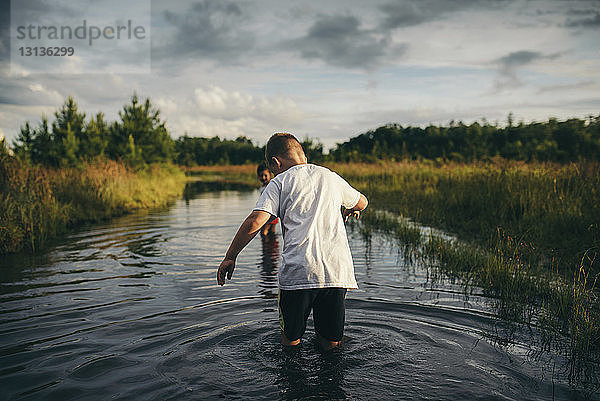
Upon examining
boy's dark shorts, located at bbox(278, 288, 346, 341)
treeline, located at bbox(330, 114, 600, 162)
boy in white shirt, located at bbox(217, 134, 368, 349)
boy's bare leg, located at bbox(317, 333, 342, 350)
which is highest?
treeline, located at bbox(330, 114, 600, 162)

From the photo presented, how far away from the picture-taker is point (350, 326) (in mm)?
4988

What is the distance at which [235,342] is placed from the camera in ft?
15.0

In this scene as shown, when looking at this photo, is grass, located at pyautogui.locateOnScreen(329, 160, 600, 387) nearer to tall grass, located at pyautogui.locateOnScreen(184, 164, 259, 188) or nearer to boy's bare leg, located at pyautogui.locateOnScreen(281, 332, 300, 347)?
boy's bare leg, located at pyautogui.locateOnScreen(281, 332, 300, 347)

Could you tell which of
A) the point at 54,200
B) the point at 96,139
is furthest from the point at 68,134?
the point at 54,200

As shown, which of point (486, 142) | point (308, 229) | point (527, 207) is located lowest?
point (527, 207)

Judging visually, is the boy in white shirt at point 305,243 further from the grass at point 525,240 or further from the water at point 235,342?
the grass at point 525,240

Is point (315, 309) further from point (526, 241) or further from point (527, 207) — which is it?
point (527, 207)

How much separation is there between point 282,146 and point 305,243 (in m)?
0.93

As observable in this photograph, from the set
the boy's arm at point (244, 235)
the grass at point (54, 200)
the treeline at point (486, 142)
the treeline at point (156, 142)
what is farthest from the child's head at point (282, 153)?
the treeline at point (156, 142)

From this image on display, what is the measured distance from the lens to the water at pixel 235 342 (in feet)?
11.7

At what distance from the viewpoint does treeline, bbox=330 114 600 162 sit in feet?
108

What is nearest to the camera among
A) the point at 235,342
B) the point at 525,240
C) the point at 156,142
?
the point at 235,342

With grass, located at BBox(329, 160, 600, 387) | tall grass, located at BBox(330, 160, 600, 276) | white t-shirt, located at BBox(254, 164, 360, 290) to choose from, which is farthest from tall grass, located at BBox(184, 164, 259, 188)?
white t-shirt, located at BBox(254, 164, 360, 290)

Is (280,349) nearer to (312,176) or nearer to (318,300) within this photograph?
(318,300)
